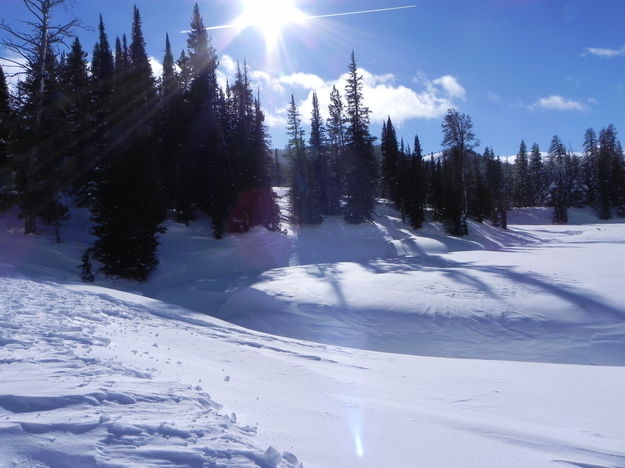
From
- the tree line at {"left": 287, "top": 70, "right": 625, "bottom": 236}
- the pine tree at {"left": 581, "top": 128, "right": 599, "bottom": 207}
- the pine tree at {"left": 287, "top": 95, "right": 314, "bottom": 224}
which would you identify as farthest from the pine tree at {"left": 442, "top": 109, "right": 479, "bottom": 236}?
the pine tree at {"left": 581, "top": 128, "right": 599, "bottom": 207}

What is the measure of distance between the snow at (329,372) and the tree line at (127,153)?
4040 millimetres

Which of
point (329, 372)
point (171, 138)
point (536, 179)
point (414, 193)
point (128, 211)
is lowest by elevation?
point (329, 372)

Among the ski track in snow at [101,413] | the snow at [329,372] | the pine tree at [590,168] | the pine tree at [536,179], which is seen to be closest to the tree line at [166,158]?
the snow at [329,372]

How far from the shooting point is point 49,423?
282cm

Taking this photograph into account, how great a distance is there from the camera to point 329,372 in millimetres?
6480

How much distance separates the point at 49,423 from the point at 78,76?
28283 millimetres

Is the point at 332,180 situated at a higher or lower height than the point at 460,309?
higher

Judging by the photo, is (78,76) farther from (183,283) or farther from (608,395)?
(608,395)

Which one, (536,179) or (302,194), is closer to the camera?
(302,194)

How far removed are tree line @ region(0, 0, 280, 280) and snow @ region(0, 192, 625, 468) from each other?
13.3ft

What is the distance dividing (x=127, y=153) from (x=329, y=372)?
56.7 feet

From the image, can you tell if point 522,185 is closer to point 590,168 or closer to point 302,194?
point 590,168

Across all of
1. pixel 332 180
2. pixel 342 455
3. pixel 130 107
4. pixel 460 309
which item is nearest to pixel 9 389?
pixel 342 455

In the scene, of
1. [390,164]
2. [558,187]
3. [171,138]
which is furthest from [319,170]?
[558,187]
